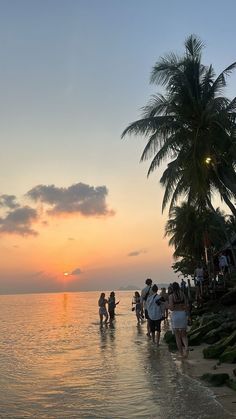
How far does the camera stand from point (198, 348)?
1373 centimetres

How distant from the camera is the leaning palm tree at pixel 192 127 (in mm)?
20141

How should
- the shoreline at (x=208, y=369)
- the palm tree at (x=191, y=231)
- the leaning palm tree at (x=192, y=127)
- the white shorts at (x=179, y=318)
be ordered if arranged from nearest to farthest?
the shoreline at (x=208, y=369), the white shorts at (x=179, y=318), the leaning palm tree at (x=192, y=127), the palm tree at (x=191, y=231)

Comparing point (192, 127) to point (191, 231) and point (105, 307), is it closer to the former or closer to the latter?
point (105, 307)

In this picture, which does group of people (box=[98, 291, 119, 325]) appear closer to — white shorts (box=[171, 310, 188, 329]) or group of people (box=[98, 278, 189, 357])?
group of people (box=[98, 278, 189, 357])

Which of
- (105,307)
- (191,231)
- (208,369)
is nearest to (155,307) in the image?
(208,369)

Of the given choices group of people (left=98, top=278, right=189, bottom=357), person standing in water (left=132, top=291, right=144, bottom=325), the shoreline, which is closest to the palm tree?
person standing in water (left=132, top=291, right=144, bottom=325)

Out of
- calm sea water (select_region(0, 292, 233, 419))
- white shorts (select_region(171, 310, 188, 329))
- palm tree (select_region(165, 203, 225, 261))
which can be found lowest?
calm sea water (select_region(0, 292, 233, 419))

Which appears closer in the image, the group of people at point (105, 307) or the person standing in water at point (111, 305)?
the group of people at point (105, 307)

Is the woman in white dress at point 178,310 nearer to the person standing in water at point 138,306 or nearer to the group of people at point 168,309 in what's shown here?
the group of people at point 168,309

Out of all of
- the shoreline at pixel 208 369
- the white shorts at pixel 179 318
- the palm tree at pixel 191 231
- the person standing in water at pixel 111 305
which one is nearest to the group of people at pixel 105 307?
the person standing in water at pixel 111 305

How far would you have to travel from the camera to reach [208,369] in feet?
34.3

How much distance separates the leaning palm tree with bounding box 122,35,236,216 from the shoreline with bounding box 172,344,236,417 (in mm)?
9160

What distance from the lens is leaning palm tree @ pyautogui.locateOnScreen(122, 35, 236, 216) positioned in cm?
2014

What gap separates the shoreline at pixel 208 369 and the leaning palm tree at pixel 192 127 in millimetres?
9160
